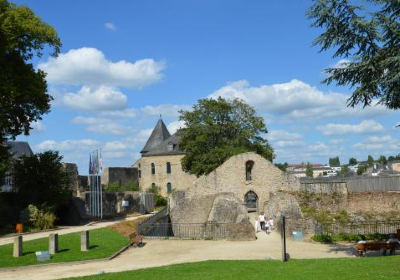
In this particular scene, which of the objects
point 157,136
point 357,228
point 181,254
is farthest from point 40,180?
point 157,136

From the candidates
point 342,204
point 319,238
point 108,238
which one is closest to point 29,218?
point 108,238

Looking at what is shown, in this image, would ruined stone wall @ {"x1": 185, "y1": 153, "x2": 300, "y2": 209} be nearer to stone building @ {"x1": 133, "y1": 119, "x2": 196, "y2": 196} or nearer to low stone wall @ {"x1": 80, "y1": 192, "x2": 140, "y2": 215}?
low stone wall @ {"x1": 80, "y1": 192, "x2": 140, "y2": 215}

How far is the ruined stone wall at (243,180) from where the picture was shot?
34.3m

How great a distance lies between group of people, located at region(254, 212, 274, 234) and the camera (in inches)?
1104


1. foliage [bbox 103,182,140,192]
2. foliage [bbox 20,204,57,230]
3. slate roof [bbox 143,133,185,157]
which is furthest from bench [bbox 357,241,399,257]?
slate roof [bbox 143,133,185,157]

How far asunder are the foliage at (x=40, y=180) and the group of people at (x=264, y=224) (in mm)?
13532

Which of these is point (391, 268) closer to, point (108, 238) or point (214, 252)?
point (214, 252)

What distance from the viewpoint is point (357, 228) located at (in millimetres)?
25656

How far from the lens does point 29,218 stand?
28.1 meters

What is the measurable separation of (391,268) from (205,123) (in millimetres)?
33767

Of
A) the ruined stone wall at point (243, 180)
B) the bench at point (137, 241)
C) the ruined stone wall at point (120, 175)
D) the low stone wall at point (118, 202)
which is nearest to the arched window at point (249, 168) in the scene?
the ruined stone wall at point (243, 180)

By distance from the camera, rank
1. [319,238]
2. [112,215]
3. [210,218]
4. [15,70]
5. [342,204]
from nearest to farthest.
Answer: [319,238], [15,70], [210,218], [342,204], [112,215]

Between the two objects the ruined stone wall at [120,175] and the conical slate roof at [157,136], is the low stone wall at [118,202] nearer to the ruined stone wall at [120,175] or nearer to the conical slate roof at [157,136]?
the ruined stone wall at [120,175]

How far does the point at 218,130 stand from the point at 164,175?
23.8m
